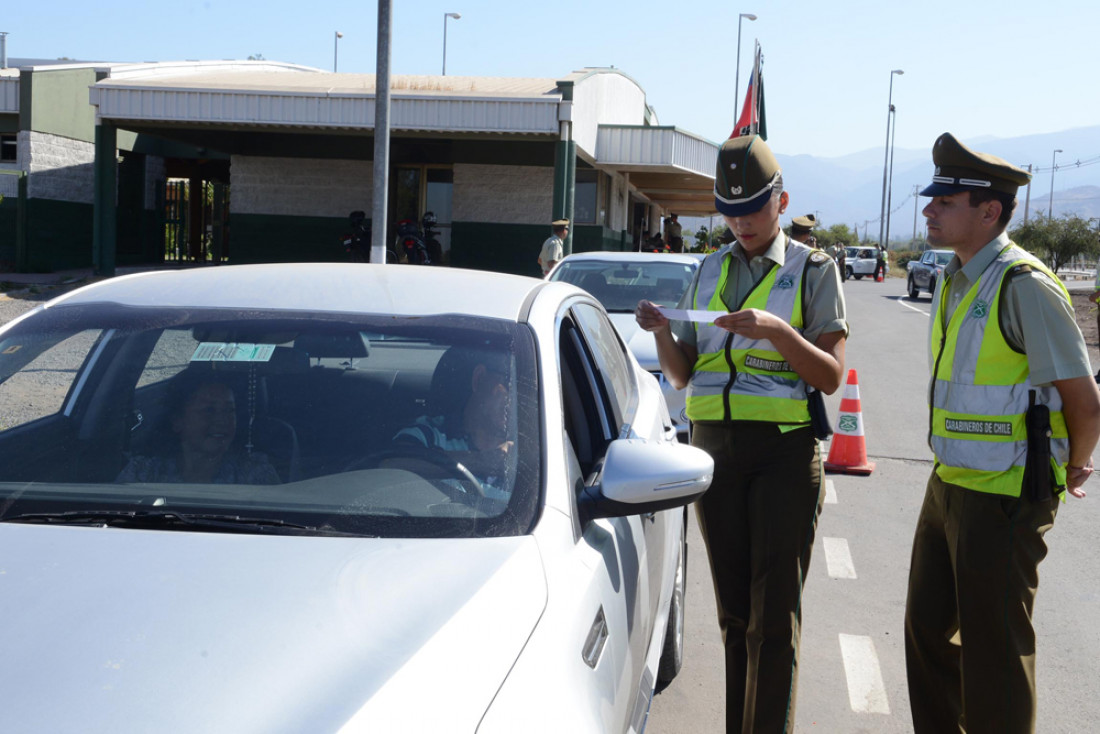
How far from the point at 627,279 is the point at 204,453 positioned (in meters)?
7.51

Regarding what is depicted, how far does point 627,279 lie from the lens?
32.7 ft

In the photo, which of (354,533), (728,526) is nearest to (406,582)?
(354,533)

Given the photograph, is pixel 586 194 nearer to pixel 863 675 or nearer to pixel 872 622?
pixel 872 622

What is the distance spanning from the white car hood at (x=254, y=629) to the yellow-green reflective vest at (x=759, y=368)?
142 centimetres

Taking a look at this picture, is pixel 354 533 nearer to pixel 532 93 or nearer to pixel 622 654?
pixel 622 654

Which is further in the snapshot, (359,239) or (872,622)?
(359,239)

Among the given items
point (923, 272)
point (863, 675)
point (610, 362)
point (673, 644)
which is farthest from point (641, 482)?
point (923, 272)

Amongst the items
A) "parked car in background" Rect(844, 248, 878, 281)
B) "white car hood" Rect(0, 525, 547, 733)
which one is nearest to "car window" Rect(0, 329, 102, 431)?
"white car hood" Rect(0, 525, 547, 733)

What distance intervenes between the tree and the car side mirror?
5486 cm

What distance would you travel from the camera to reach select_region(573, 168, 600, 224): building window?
28.2 m

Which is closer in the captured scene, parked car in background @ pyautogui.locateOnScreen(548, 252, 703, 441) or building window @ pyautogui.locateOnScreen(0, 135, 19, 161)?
parked car in background @ pyautogui.locateOnScreen(548, 252, 703, 441)

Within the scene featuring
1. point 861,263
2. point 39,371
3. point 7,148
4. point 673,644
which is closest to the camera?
point 39,371

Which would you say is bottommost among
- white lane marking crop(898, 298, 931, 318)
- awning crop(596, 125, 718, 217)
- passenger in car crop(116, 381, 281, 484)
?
white lane marking crop(898, 298, 931, 318)

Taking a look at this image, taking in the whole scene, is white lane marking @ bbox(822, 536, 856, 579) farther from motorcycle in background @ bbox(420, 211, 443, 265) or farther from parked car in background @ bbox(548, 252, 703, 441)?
motorcycle in background @ bbox(420, 211, 443, 265)
